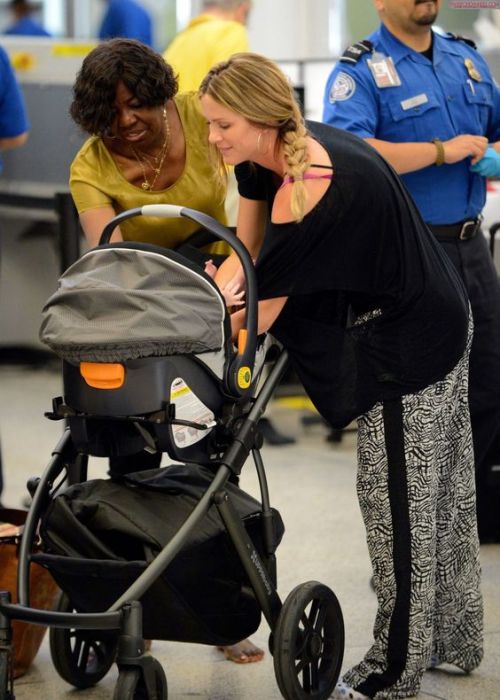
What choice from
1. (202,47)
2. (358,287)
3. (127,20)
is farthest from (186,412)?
(127,20)

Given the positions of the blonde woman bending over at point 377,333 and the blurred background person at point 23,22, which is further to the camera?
the blurred background person at point 23,22

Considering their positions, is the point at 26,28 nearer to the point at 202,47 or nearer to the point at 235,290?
the point at 202,47

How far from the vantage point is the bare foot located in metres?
3.00

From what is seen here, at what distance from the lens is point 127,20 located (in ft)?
A: 20.6

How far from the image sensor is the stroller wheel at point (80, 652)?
9.00 feet

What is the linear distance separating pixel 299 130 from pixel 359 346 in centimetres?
49

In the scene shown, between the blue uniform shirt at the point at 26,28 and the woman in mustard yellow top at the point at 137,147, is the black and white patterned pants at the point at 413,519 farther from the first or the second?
the blue uniform shirt at the point at 26,28

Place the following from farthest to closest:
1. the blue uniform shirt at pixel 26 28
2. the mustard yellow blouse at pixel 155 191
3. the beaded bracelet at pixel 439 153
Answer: the blue uniform shirt at pixel 26 28
the beaded bracelet at pixel 439 153
the mustard yellow blouse at pixel 155 191

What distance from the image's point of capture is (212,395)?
2406mm

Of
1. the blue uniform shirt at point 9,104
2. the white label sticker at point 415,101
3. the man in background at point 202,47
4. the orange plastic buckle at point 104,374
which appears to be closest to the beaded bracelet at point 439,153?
the white label sticker at point 415,101

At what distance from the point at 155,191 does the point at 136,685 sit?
1.10 m

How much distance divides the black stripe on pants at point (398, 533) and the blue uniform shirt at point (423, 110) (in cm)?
83

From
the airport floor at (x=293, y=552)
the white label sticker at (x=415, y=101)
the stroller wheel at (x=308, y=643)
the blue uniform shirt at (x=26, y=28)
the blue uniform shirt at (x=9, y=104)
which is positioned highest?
the white label sticker at (x=415, y=101)

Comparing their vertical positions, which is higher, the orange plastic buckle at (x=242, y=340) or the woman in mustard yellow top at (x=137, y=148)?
the woman in mustard yellow top at (x=137, y=148)
